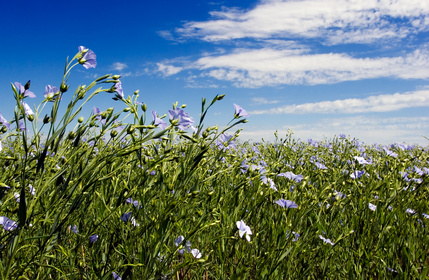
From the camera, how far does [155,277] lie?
1442 millimetres

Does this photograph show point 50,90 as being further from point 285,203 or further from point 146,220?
point 285,203

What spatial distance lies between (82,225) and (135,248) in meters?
0.46

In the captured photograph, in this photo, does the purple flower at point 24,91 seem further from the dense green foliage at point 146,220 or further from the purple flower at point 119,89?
the purple flower at point 119,89

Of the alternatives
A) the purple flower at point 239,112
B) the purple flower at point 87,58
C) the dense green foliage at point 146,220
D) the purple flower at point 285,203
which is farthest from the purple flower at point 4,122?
the purple flower at point 285,203

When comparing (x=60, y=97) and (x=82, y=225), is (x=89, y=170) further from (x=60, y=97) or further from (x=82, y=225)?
(x=82, y=225)

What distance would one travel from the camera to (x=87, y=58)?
1462 millimetres

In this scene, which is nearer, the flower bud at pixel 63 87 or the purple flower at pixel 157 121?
the flower bud at pixel 63 87

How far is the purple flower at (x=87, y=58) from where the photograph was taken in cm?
142

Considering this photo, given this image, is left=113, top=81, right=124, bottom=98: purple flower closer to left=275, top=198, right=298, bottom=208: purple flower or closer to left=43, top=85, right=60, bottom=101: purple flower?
left=43, top=85, right=60, bottom=101: purple flower

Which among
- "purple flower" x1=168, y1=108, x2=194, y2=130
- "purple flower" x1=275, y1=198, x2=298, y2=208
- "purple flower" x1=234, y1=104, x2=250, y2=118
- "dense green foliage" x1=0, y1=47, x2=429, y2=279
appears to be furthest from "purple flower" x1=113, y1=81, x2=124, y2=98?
"purple flower" x1=275, y1=198, x2=298, y2=208

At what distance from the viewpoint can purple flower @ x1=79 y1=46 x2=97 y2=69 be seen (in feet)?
4.66

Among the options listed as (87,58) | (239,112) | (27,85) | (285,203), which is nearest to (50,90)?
(27,85)

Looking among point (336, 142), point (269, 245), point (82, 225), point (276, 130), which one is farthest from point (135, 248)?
point (336, 142)

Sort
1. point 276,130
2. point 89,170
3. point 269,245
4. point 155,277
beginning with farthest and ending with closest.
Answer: point 276,130, point 269,245, point 155,277, point 89,170
